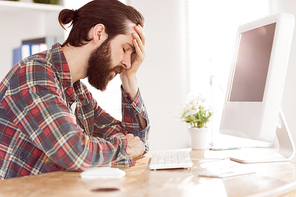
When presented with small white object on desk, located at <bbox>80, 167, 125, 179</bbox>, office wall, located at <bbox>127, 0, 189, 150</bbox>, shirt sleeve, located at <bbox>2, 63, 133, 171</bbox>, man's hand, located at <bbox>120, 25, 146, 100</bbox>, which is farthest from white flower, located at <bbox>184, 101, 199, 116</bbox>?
office wall, located at <bbox>127, 0, 189, 150</bbox>

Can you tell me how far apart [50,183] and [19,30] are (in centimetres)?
141

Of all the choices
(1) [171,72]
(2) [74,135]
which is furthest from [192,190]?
(1) [171,72]

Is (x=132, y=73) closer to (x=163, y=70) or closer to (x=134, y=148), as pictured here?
(x=134, y=148)

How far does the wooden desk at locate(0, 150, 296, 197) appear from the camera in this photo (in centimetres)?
75

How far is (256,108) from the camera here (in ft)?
3.97

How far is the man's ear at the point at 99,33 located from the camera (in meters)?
1.29

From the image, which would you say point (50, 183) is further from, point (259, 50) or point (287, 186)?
point (259, 50)

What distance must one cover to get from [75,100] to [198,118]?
2.29ft

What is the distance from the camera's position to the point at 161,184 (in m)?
0.83

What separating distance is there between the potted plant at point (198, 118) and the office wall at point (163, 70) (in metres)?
1.39

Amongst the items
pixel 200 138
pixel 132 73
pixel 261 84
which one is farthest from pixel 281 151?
pixel 132 73

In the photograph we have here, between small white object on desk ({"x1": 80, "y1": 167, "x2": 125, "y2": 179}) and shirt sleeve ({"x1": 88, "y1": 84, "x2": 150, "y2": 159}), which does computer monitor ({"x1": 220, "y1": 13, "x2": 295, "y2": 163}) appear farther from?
small white object on desk ({"x1": 80, "y1": 167, "x2": 125, "y2": 179})

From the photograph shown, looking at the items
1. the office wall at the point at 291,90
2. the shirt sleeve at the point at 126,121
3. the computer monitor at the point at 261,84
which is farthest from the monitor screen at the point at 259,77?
the office wall at the point at 291,90

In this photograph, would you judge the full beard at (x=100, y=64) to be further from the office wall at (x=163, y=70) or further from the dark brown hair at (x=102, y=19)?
the office wall at (x=163, y=70)
